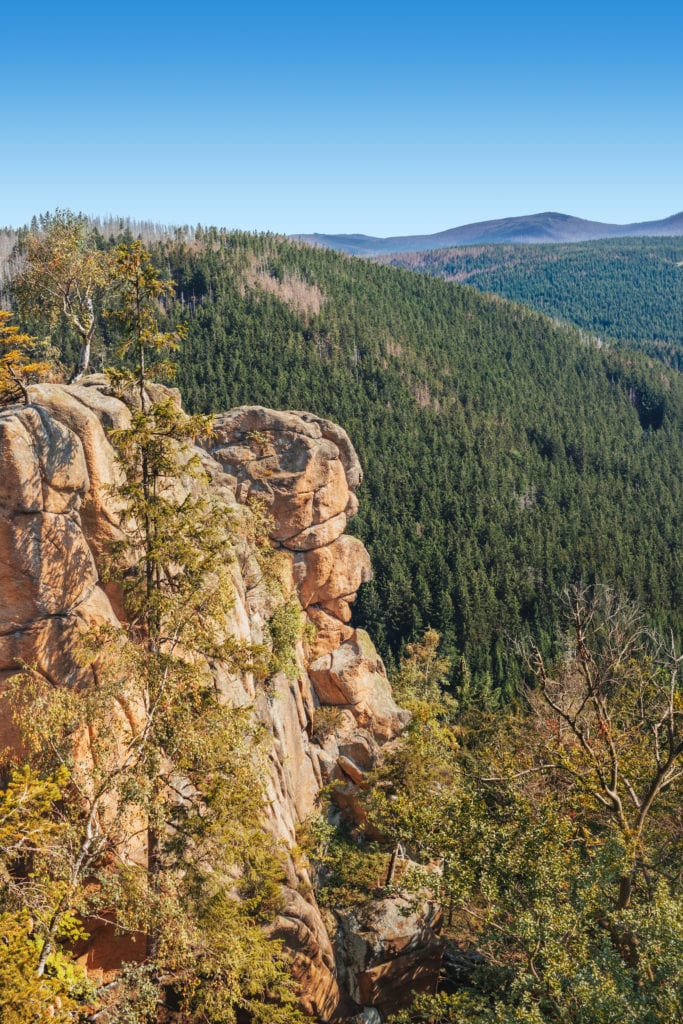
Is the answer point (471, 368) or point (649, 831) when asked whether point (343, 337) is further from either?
point (649, 831)

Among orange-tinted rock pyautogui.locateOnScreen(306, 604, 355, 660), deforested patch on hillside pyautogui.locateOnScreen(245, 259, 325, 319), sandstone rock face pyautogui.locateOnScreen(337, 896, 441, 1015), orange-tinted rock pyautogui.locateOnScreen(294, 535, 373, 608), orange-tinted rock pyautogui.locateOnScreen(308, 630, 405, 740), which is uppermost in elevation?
deforested patch on hillside pyautogui.locateOnScreen(245, 259, 325, 319)

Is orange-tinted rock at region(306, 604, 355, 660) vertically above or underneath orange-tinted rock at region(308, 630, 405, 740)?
above

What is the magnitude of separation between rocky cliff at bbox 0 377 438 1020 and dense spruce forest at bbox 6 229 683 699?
115 ft

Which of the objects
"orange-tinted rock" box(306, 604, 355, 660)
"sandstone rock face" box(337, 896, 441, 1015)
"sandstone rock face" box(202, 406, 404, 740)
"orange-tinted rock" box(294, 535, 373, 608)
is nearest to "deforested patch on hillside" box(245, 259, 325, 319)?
"sandstone rock face" box(202, 406, 404, 740)

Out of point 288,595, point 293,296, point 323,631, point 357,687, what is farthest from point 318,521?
point 293,296

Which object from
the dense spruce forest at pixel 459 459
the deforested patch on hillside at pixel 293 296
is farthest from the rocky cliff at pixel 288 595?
the deforested patch on hillside at pixel 293 296

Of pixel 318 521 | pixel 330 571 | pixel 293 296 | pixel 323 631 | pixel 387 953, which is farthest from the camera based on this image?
pixel 293 296

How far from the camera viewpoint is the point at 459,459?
142 meters

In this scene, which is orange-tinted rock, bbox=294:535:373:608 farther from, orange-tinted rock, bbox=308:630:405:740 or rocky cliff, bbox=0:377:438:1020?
orange-tinted rock, bbox=308:630:405:740

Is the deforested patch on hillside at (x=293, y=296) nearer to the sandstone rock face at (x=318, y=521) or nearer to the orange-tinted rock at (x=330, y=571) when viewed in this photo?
the sandstone rock face at (x=318, y=521)

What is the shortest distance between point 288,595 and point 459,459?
11177cm

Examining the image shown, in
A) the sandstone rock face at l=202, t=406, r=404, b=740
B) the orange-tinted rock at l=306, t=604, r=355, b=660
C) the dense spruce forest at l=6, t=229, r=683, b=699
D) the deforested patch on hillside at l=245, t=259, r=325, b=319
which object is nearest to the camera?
the sandstone rock face at l=202, t=406, r=404, b=740

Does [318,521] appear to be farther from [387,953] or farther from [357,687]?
[387,953]

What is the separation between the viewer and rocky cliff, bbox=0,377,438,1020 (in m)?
16.4
